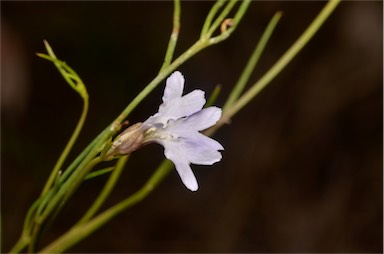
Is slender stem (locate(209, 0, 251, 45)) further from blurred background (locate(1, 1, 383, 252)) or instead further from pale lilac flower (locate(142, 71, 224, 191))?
blurred background (locate(1, 1, 383, 252))

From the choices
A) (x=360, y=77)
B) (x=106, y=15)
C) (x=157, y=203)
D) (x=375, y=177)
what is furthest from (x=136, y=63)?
(x=375, y=177)

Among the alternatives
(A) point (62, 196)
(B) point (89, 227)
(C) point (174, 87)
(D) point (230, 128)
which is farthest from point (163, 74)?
(D) point (230, 128)

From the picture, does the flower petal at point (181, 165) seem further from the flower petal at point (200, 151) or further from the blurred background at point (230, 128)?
the blurred background at point (230, 128)

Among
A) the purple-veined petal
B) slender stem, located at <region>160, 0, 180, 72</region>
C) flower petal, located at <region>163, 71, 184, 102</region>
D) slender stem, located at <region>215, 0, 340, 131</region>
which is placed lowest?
the purple-veined petal

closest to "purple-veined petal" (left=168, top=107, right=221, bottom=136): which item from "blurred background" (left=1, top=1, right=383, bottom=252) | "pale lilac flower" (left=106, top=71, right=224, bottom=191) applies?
"pale lilac flower" (left=106, top=71, right=224, bottom=191)

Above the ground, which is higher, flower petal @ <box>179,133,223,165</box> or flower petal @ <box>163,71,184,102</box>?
flower petal @ <box>163,71,184,102</box>

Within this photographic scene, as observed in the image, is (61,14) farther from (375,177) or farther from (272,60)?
(375,177)

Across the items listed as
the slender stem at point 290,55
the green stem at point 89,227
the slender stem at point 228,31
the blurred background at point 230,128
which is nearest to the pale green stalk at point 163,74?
the slender stem at point 228,31

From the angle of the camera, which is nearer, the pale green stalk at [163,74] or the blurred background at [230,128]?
the pale green stalk at [163,74]
